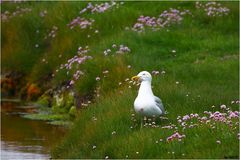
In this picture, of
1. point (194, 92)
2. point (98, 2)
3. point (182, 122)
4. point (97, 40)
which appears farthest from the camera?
point (98, 2)

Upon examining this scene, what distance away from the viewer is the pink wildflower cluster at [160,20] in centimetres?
2162

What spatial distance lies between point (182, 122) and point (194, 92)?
269cm

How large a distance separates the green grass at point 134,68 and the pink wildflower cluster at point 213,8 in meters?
0.17

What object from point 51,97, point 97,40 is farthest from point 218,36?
point 51,97

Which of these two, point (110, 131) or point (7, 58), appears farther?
point (7, 58)

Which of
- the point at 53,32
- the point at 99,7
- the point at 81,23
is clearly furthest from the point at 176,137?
the point at 53,32

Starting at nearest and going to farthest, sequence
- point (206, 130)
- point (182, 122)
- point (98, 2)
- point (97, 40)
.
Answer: point (206, 130)
point (182, 122)
point (97, 40)
point (98, 2)

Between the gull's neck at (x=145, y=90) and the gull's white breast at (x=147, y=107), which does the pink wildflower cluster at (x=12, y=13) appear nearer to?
the gull's neck at (x=145, y=90)

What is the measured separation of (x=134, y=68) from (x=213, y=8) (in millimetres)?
5126

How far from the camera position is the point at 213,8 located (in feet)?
74.7

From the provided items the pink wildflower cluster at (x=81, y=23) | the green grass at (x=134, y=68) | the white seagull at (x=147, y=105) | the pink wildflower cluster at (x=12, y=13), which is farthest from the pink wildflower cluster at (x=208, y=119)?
the pink wildflower cluster at (x=12, y=13)

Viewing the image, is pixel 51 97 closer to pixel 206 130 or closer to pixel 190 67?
pixel 190 67

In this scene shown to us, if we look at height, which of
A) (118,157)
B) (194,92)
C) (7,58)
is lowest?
(118,157)

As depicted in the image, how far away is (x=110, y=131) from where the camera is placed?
13.7m
